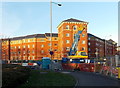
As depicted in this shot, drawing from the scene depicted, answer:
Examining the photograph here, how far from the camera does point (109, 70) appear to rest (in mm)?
24984

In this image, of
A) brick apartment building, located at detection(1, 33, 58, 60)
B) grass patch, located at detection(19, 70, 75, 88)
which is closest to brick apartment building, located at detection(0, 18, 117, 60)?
brick apartment building, located at detection(1, 33, 58, 60)

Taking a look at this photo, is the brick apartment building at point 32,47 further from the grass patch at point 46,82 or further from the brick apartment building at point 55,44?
the grass patch at point 46,82

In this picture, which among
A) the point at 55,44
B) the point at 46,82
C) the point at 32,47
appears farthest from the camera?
the point at 32,47

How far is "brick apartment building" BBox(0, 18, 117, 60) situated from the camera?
7619 cm

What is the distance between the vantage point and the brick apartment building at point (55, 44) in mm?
76188

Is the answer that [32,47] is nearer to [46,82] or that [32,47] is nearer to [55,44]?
[55,44]

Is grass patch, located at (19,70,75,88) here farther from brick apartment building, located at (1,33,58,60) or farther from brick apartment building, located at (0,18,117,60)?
brick apartment building, located at (1,33,58,60)

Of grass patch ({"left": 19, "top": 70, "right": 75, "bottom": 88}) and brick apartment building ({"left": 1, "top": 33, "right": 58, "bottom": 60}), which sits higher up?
brick apartment building ({"left": 1, "top": 33, "right": 58, "bottom": 60})

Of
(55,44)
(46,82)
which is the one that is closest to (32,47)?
(55,44)

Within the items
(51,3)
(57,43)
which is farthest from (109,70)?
(57,43)

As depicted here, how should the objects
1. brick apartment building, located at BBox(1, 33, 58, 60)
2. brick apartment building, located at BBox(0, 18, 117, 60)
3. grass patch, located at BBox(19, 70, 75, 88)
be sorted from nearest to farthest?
grass patch, located at BBox(19, 70, 75, 88) → brick apartment building, located at BBox(0, 18, 117, 60) → brick apartment building, located at BBox(1, 33, 58, 60)

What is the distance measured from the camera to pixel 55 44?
300 feet

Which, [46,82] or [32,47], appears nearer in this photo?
[46,82]

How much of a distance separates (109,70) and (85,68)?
42.2 ft
